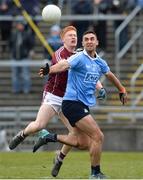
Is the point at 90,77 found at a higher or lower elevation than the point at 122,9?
lower

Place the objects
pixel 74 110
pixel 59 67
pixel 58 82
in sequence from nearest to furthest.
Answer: pixel 59 67
pixel 74 110
pixel 58 82

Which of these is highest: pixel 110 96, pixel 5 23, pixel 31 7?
pixel 31 7

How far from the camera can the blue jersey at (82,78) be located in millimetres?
16281

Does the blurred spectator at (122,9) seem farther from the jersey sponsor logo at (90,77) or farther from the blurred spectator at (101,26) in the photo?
the jersey sponsor logo at (90,77)

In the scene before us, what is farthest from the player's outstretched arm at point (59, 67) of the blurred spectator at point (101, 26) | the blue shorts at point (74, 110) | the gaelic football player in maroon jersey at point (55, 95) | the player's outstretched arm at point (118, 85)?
the blurred spectator at point (101, 26)

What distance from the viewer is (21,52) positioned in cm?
3034

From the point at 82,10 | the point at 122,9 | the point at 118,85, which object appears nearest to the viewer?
the point at 118,85

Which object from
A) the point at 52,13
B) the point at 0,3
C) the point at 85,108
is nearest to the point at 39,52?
the point at 0,3

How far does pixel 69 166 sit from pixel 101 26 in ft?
39.8

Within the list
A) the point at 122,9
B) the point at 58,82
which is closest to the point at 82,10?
the point at 122,9

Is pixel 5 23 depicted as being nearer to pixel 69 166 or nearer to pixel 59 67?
pixel 69 166

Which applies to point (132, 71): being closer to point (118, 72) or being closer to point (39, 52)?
point (118, 72)

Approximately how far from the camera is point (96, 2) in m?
31.1

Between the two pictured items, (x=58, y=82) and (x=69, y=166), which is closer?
(x=58, y=82)
